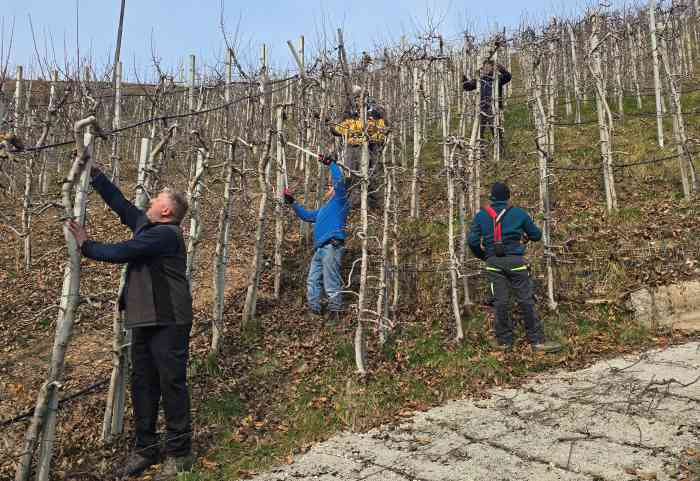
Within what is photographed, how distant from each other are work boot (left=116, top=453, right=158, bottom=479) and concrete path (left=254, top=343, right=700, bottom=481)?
34.7 inches

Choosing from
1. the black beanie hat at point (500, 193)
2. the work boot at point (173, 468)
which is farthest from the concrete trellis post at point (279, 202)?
the work boot at point (173, 468)

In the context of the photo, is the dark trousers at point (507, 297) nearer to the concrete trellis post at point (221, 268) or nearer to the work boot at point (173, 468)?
the concrete trellis post at point (221, 268)

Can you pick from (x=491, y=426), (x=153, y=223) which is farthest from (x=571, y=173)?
(x=153, y=223)

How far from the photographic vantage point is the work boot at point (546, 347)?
6.21m

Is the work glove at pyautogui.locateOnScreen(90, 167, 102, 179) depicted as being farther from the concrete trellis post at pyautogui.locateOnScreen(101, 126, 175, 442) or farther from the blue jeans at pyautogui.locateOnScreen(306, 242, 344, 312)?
the blue jeans at pyautogui.locateOnScreen(306, 242, 344, 312)

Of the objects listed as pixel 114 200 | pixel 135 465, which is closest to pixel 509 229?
pixel 114 200

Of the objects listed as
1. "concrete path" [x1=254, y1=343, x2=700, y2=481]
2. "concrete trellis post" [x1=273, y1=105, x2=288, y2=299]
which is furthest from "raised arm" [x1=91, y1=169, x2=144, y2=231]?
"concrete trellis post" [x1=273, y1=105, x2=288, y2=299]

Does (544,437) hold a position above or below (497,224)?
below

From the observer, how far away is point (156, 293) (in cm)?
417

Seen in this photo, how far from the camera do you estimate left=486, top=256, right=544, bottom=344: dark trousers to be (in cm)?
627

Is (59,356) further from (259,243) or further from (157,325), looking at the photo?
(259,243)

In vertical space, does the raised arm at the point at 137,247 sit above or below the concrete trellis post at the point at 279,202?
below

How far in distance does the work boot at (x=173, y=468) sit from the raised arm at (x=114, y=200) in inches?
71.2

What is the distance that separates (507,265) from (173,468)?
13.2 ft
